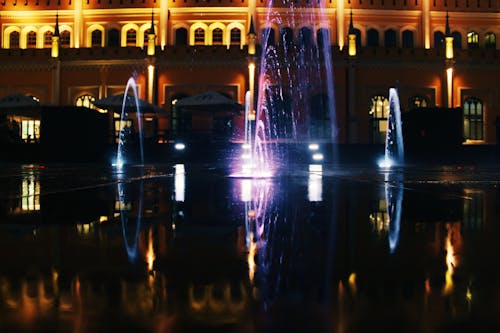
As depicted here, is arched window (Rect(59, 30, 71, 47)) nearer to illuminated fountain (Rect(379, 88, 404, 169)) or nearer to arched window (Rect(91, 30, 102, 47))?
arched window (Rect(91, 30, 102, 47))

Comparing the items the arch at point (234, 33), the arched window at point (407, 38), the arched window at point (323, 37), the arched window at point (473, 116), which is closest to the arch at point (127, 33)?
the arch at point (234, 33)

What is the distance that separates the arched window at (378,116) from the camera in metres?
30.2

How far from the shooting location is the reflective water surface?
6.57 ft

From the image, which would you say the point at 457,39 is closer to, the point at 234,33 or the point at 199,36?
the point at 234,33

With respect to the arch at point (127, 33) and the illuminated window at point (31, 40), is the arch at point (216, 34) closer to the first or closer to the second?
the arch at point (127, 33)

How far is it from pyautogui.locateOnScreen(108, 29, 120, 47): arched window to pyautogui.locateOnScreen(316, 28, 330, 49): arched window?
1363 centimetres

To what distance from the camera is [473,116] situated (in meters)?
30.7

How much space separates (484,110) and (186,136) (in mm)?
19402

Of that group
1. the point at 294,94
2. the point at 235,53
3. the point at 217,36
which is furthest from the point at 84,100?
the point at 294,94

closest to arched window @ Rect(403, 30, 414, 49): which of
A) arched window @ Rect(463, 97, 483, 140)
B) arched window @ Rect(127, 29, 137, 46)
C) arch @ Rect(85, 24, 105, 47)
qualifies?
arched window @ Rect(463, 97, 483, 140)

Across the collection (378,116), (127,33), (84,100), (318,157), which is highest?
(127,33)

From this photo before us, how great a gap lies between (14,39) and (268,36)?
58.6 feet

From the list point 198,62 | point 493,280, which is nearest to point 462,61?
point 198,62

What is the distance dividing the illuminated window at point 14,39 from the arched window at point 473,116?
101ft
